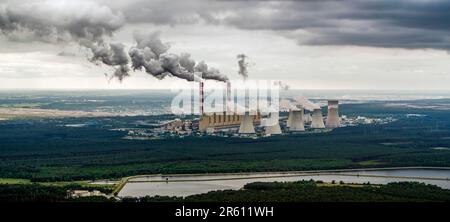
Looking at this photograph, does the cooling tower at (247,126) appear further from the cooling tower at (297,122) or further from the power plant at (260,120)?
the cooling tower at (297,122)

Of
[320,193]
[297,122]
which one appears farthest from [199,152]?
[320,193]

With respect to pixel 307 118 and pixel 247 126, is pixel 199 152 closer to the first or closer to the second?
pixel 247 126

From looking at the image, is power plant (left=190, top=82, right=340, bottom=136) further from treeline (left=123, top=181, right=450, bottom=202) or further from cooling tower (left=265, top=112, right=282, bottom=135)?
treeline (left=123, top=181, right=450, bottom=202)

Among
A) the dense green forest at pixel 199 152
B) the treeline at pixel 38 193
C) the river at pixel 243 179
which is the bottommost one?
the river at pixel 243 179

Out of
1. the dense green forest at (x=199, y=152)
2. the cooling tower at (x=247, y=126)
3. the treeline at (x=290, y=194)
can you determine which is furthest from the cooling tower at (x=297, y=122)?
the treeline at (x=290, y=194)

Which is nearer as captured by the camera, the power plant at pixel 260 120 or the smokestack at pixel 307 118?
the power plant at pixel 260 120

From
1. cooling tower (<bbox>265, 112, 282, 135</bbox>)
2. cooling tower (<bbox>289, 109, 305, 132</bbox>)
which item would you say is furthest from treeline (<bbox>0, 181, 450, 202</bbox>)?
cooling tower (<bbox>289, 109, 305, 132</bbox>)

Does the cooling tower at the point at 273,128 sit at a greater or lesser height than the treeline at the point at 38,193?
greater
